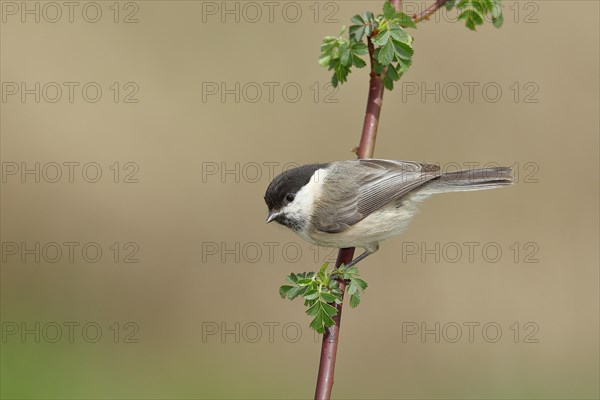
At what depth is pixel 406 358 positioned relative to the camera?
6.62m

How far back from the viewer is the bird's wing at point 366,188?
12.6ft

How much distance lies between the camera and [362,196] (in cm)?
389

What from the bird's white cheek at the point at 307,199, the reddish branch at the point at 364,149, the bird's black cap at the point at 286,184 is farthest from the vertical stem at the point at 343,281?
the bird's white cheek at the point at 307,199

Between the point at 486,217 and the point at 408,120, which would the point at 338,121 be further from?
the point at 486,217

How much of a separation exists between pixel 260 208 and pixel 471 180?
12.8 ft

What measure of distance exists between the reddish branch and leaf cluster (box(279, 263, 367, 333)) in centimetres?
5

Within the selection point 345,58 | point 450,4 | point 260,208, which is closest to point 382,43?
point 345,58

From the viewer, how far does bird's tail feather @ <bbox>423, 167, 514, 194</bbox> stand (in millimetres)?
3629

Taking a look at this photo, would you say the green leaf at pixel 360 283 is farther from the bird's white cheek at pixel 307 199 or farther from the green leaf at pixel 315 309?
the bird's white cheek at pixel 307 199

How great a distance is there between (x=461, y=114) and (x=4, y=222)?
463 cm

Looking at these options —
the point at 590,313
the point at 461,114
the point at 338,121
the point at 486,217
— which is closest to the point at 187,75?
the point at 338,121

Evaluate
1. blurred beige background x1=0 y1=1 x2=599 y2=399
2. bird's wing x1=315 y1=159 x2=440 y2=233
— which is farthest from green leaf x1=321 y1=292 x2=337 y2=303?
blurred beige background x1=0 y1=1 x2=599 y2=399

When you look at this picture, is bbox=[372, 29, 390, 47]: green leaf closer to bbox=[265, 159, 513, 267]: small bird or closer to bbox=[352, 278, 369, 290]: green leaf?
bbox=[352, 278, 369, 290]: green leaf

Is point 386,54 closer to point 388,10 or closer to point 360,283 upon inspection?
point 388,10
